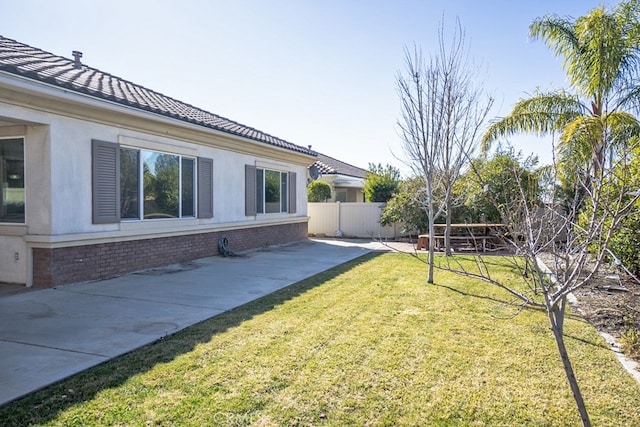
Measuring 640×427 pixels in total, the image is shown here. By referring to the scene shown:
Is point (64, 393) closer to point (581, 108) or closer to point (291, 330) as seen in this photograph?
point (291, 330)

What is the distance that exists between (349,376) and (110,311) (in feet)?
13.5

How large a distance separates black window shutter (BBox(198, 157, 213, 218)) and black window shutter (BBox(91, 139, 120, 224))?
2.87 metres

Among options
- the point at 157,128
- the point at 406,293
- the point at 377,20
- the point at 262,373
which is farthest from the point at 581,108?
the point at 262,373

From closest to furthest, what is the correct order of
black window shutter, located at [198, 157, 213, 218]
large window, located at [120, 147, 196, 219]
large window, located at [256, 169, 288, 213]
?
large window, located at [120, 147, 196, 219] → black window shutter, located at [198, 157, 213, 218] → large window, located at [256, 169, 288, 213]

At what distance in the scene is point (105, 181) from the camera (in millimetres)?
9016

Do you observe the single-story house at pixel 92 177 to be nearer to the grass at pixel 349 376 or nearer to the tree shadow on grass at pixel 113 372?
the tree shadow on grass at pixel 113 372

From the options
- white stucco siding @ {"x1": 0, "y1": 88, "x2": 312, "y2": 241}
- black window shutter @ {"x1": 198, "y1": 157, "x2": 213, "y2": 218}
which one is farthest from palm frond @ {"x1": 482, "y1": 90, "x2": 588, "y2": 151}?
white stucco siding @ {"x1": 0, "y1": 88, "x2": 312, "y2": 241}

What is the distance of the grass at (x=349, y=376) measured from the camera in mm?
3484

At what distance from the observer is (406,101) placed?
886 centimetres

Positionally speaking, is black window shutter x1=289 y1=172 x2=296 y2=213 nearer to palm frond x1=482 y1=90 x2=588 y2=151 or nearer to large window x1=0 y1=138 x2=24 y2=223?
palm frond x1=482 y1=90 x2=588 y2=151

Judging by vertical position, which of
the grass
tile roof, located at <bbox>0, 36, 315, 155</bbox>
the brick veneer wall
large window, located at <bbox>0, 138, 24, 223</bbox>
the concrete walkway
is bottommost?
the grass

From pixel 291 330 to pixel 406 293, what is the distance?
119 inches

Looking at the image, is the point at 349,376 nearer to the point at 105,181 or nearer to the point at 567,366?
the point at 567,366

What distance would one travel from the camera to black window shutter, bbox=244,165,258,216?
14.3 metres
